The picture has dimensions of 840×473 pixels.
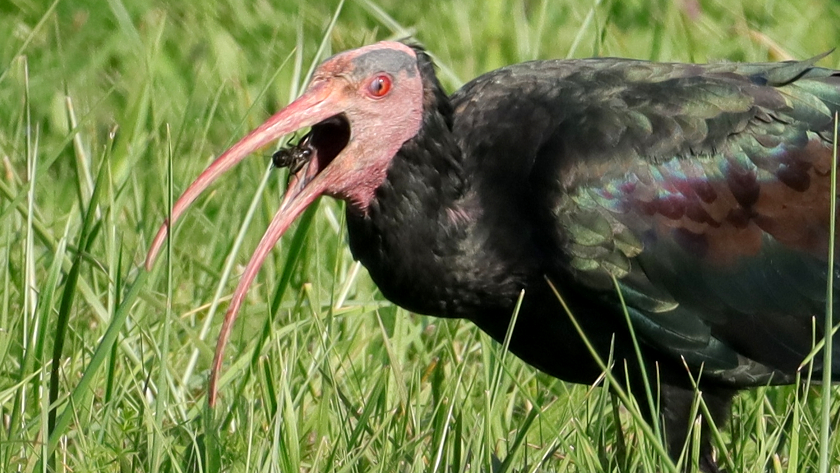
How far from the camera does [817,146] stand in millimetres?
4230

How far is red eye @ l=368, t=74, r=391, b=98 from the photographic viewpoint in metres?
3.85

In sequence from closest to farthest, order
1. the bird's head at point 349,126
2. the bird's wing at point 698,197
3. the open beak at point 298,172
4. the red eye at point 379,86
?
the open beak at point 298,172 < the bird's head at point 349,126 < the red eye at point 379,86 < the bird's wing at point 698,197

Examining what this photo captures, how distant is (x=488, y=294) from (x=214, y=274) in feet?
4.03

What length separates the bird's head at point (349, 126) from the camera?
370 cm

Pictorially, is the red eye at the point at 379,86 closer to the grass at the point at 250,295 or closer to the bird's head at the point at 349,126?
the bird's head at the point at 349,126

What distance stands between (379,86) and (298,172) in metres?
0.31

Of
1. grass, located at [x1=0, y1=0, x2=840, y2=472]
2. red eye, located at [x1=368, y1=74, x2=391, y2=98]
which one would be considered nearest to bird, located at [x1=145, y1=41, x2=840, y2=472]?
red eye, located at [x1=368, y1=74, x2=391, y2=98]

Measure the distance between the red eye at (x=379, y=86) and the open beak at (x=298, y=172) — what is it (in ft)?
0.36

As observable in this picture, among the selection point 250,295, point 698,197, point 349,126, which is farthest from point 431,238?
point 250,295

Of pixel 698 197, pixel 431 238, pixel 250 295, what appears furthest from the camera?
pixel 250 295

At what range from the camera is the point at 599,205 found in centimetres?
395

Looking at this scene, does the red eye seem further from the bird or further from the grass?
the grass

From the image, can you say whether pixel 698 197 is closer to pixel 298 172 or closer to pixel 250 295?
pixel 298 172

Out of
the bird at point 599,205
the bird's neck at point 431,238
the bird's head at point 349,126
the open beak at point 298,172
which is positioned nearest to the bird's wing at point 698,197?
the bird at point 599,205
